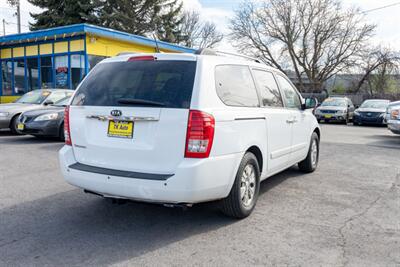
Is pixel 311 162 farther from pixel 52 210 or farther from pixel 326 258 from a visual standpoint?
pixel 52 210

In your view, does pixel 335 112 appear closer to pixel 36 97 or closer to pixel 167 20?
pixel 36 97

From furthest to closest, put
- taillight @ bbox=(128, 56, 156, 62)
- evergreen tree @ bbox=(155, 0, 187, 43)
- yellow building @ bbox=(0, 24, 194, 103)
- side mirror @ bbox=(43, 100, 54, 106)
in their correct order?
evergreen tree @ bbox=(155, 0, 187, 43) → yellow building @ bbox=(0, 24, 194, 103) → side mirror @ bbox=(43, 100, 54, 106) → taillight @ bbox=(128, 56, 156, 62)

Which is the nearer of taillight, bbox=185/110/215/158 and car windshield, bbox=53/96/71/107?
taillight, bbox=185/110/215/158

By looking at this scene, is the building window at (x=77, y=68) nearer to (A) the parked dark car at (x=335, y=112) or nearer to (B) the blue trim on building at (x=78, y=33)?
(B) the blue trim on building at (x=78, y=33)

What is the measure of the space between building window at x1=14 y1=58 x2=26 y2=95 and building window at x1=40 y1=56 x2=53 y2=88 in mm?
1758

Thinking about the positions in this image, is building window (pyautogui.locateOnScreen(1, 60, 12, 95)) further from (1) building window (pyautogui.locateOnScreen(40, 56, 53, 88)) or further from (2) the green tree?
(2) the green tree

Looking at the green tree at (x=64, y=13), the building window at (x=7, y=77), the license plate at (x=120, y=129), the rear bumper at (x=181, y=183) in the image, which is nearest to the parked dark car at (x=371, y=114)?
the rear bumper at (x=181, y=183)

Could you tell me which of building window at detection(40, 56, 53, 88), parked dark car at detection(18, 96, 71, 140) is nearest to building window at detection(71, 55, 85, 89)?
building window at detection(40, 56, 53, 88)

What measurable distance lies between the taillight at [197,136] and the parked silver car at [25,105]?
28.7 feet

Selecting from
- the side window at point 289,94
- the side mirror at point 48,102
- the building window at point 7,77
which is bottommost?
the side mirror at point 48,102

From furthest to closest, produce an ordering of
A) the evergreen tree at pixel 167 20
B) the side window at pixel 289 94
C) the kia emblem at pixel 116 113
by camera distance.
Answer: the evergreen tree at pixel 167 20 → the side window at pixel 289 94 → the kia emblem at pixel 116 113

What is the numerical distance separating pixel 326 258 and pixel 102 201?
2857mm

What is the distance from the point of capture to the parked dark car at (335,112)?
19.7 m

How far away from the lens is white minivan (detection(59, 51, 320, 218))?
341cm
